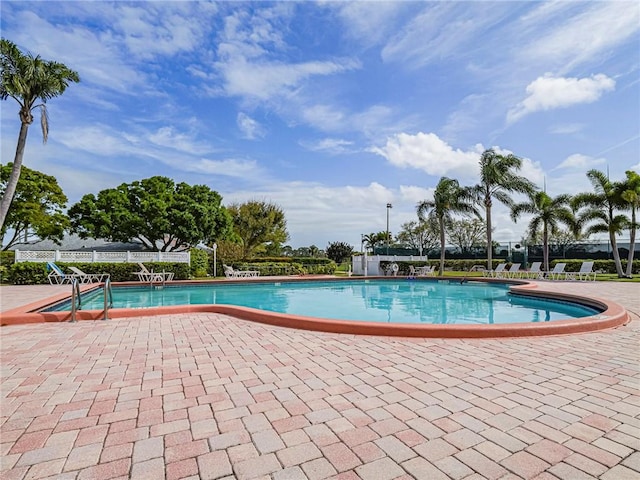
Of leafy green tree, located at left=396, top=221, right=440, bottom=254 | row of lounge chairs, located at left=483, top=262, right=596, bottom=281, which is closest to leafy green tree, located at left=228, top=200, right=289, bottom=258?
leafy green tree, located at left=396, top=221, right=440, bottom=254

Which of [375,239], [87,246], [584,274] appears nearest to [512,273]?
[584,274]

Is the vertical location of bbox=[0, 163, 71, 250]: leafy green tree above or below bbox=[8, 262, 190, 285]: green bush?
above

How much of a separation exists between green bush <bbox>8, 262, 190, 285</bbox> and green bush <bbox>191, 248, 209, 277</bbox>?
88 centimetres

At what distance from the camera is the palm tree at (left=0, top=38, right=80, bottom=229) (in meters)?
12.9

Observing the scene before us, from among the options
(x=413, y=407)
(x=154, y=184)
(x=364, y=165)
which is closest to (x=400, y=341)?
(x=413, y=407)

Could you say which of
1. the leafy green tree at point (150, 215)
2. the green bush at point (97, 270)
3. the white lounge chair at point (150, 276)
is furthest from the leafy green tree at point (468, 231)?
the white lounge chair at point (150, 276)

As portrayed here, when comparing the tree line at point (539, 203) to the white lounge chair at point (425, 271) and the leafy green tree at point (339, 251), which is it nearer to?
the white lounge chair at point (425, 271)

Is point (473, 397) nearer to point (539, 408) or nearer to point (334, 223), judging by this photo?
point (539, 408)

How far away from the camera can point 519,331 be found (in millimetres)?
4930

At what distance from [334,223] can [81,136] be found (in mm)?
20847

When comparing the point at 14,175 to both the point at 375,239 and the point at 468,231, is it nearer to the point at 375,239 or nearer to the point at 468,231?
the point at 468,231

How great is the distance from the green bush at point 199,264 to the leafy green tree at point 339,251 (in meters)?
15.3

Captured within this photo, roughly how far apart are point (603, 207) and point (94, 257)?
25567 mm

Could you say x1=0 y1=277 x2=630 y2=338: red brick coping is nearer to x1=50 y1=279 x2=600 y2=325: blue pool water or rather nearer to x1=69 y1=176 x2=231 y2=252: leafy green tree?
x1=50 y1=279 x2=600 y2=325: blue pool water
